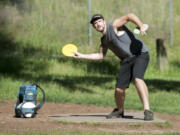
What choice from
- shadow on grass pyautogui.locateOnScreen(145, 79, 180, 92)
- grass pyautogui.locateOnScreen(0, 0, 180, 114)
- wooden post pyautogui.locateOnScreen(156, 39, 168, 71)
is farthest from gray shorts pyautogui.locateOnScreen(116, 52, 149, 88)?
wooden post pyautogui.locateOnScreen(156, 39, 168, 71)

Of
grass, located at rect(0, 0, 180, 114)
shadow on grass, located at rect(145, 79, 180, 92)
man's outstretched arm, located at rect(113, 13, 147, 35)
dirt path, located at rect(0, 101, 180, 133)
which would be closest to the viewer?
dirt path, located at rect(0, 101, 180, 133)

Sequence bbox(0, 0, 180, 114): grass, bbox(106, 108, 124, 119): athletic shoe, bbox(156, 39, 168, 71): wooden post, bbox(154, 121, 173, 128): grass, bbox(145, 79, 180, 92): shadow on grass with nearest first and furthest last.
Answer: bbox(154, 121, 173, 128): grass
bbox(106, 108, 124, 119): athletic shoe
bbox(0, 0, 180, 114): grass
bbox(145, 79, 180, 92): shadow on grass
bbox(156, 39, 168, 71): wooden post

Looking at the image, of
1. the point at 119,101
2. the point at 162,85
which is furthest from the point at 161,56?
the point at 119,101

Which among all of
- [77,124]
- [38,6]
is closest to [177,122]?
[77,124]

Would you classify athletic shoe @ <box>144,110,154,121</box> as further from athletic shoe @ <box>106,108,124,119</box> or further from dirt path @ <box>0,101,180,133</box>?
athletic shoe @ <box>106,108,124,119</box>

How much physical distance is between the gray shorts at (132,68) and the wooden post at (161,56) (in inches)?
294

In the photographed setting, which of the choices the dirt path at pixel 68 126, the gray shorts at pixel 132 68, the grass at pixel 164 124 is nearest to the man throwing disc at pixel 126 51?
the gray shorts at pixel 132 68

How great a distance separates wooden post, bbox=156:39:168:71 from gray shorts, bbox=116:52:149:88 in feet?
24.5

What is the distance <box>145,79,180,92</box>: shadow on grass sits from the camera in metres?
13.1

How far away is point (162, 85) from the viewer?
1359cm

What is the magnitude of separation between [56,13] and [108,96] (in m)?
6.32

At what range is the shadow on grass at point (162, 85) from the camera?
13.1m

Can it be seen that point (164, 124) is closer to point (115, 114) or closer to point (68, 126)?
point (115, 114)

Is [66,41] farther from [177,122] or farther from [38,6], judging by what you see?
[177,122]
